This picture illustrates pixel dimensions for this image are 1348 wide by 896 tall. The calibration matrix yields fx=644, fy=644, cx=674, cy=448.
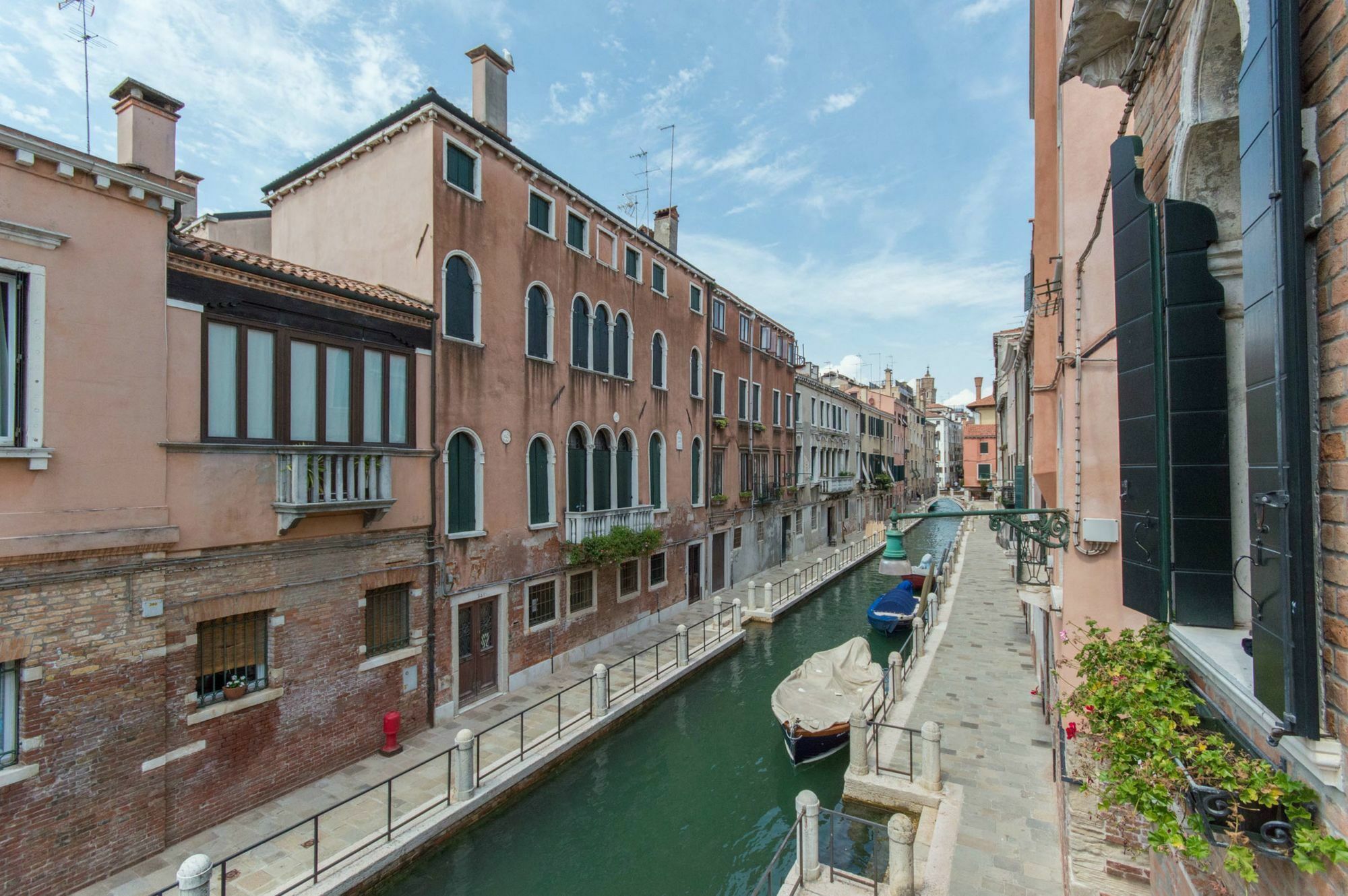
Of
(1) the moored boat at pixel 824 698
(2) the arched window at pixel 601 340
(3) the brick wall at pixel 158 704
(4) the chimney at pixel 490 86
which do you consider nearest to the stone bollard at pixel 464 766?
(3) the brick wall at pixel 158 704

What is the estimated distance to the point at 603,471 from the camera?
15.4 m

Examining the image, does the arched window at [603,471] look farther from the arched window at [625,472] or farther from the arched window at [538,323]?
the arched window at [538,323]

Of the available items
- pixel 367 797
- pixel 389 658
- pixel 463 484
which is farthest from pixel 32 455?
pixel 463 484

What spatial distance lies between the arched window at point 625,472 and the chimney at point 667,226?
298 inches

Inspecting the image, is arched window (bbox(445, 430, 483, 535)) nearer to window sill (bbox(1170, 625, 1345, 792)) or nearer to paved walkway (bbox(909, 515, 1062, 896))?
paved walkway (bbox(909, 515, 1062, 896))

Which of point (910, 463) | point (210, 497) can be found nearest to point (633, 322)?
point (210, 497)

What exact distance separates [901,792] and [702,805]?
3.06 meters

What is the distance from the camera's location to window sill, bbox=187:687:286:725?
7.78 metres

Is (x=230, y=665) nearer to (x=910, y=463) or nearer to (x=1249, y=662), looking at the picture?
(x=1249, y=662)

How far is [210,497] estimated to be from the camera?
7961 millimetres

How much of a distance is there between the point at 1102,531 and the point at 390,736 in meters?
9.75

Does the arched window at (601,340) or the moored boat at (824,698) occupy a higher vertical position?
the arched window at (601,340)

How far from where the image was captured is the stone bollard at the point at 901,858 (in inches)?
251

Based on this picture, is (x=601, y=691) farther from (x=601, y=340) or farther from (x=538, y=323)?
(x=601, y=340)
